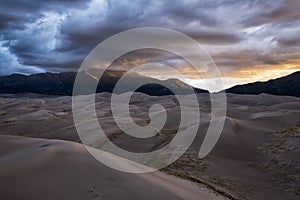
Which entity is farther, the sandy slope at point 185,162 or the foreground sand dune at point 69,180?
the sandy slope at point 185,162

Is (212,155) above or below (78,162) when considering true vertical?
below

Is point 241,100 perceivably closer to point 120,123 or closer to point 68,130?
point 120,123

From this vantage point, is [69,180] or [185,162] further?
[185,162]

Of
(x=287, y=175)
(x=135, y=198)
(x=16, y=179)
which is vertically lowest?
(x=287, y=175)

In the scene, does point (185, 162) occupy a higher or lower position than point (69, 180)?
lower

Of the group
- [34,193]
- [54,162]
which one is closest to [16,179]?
[34,193]

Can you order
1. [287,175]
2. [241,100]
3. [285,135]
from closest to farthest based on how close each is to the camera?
[287,175] < [285,135] < [241,100]

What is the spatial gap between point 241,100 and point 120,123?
46984 millimetres

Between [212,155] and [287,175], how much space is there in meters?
4.29

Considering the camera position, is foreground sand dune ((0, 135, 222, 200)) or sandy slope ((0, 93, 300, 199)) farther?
sandy slope ((0, 93, 300, 199))

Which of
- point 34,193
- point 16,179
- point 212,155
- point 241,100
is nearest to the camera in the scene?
point 34,193

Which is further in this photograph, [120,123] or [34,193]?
[120,123]

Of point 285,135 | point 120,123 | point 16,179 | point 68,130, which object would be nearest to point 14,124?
point 68,130

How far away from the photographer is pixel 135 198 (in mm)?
8156
